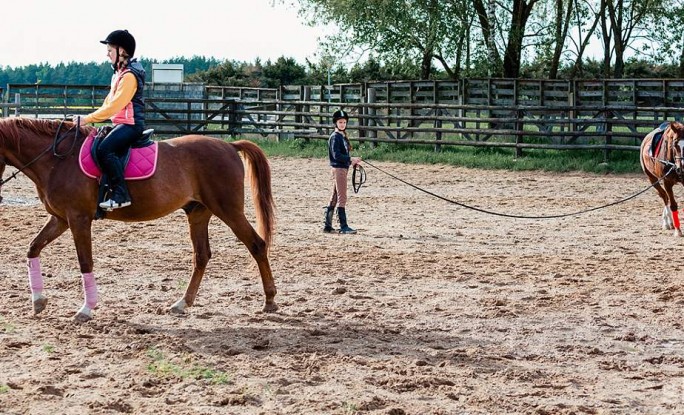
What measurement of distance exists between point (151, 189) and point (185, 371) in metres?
2.19

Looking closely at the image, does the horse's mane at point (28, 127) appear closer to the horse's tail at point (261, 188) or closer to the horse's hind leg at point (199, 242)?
the horse's hind leg at point (199, 242)

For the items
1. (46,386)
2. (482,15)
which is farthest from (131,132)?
(482,15)

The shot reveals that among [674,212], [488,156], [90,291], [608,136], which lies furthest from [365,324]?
[608,136]

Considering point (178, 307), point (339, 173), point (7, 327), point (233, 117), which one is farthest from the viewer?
point (233, 117)

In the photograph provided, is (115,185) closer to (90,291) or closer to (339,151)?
(90,291)

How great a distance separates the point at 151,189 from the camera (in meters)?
7.80

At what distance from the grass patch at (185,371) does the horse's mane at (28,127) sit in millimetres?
2350

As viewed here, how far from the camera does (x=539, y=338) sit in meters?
7.10

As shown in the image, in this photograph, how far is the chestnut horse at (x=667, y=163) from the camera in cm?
1234

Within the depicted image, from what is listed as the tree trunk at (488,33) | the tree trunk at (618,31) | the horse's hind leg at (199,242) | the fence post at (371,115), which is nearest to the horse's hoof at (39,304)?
the horse's hind leg at (199,242)

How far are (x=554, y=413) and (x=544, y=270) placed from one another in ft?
15.6

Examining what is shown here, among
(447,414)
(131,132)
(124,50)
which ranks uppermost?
(124,50)

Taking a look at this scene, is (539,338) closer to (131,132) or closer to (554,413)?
(554,413)

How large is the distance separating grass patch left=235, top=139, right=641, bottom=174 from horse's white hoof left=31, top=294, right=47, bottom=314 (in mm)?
15134
